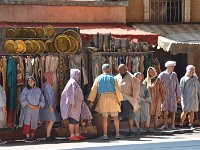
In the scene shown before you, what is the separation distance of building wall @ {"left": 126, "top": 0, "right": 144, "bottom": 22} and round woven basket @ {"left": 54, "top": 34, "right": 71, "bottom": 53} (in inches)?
281

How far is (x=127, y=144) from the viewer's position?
12914 mm

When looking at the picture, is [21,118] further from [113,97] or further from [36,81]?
[113,97]

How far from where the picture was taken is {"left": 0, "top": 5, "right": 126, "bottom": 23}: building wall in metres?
19.6

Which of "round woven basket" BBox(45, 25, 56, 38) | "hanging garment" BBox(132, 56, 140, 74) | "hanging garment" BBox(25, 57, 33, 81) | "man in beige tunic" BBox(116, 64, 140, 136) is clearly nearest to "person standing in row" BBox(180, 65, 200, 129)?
"hanging garment" BBox(132, 56, 140, 74)

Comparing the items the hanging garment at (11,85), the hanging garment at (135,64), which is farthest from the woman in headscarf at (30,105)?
the hanging garment at (135,64)

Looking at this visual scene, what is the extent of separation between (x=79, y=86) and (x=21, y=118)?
1433mm

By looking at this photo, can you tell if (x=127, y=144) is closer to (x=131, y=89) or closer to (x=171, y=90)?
(x=131, y=89)

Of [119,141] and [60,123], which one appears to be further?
[60,123]

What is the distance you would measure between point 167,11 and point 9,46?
920 centimetres

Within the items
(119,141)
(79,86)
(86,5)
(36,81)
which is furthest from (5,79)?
(86,5)

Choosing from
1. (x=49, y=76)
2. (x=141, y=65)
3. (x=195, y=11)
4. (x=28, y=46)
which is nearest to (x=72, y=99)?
(x=49, y=76)

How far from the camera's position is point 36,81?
567 inches

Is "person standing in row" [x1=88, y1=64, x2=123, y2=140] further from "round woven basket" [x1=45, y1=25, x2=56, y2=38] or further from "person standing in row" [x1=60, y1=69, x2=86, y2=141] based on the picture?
"round woven basket" [x1=45, y1=25, x2=56, y2=38]

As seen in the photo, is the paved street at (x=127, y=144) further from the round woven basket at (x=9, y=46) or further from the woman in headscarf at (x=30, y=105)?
the round woven basket at (x=9, y=46)
